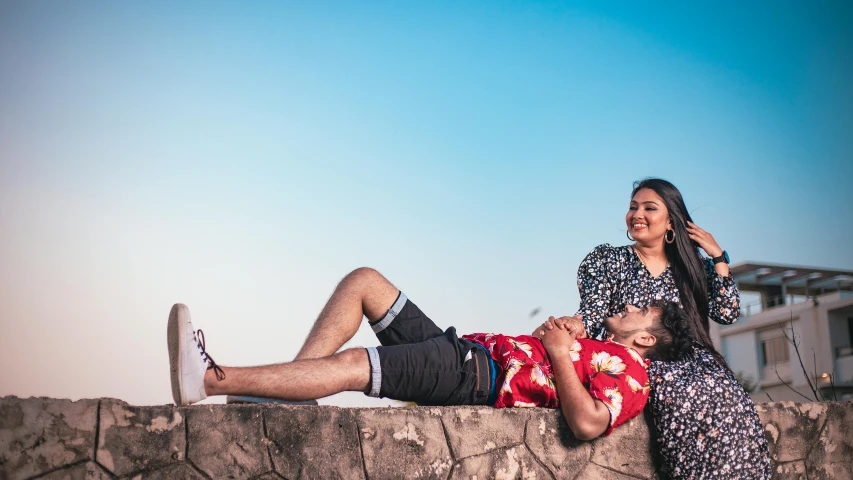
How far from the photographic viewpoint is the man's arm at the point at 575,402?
10.2 feet

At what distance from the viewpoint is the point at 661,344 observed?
3.74 meters

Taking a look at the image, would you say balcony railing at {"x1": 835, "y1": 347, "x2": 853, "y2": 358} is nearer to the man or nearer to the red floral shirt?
the man

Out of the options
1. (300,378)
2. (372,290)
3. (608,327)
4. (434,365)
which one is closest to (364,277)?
(372,290)

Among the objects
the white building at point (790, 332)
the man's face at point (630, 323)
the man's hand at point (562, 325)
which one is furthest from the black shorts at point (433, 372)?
the white building at point (790, 332)

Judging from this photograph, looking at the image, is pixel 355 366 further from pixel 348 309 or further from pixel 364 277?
pixel 364 277

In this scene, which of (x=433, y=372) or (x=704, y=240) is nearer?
(x=433, y=372)

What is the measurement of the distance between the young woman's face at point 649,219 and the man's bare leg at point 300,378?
2.12 metres

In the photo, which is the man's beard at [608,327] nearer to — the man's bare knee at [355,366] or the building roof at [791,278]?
the man's bare knee at [355,366]

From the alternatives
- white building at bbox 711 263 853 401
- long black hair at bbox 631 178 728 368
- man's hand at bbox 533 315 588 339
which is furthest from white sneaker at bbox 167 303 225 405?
white building at bbox 711 263 853 401

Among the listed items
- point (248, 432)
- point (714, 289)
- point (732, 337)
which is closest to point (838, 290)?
point (732, 337)

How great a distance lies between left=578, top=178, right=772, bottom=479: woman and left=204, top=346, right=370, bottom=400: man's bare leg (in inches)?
51.1

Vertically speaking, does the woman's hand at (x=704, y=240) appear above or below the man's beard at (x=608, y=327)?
above

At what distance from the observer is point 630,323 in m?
3.84

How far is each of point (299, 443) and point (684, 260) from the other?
2.71m
